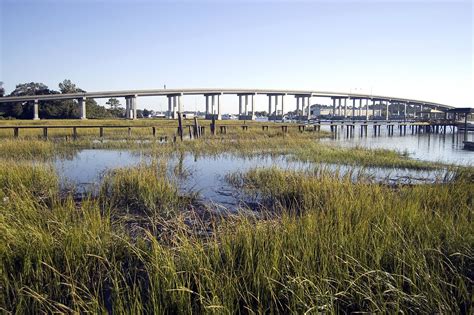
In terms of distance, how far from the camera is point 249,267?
129 inches

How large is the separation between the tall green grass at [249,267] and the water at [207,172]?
3.25 m

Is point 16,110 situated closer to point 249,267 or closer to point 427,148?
point 427,148

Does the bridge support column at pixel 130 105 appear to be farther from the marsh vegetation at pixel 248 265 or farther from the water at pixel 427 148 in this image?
Answer: the marsh vegetation at pixel 248 265

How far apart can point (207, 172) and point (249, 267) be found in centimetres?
953

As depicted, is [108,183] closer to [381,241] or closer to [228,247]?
[228,247]

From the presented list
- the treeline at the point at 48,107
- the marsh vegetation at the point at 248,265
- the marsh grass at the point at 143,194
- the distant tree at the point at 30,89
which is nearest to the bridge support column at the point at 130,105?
the treeline at the point at 48,107

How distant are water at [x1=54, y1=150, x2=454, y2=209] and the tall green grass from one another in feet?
10.6

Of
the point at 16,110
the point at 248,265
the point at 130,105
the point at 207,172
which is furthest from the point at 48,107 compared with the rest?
the point at 248,265

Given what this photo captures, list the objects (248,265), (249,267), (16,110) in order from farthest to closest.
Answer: (16,110)
(248,265)
(249,267)

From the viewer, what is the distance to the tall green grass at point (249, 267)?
2904mm

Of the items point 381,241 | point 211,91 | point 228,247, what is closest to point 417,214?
point 381,241

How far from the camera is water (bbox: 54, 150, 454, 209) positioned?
9.03 m

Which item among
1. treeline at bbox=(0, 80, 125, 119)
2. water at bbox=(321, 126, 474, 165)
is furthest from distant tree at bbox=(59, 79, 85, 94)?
water at bbox=(321, 126, 474, 165)

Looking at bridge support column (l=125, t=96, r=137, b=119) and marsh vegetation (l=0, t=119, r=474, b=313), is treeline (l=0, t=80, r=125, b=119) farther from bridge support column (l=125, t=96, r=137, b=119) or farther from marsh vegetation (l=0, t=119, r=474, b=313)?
marsh vegetation (l=0, t=119, r=474, b=313)
